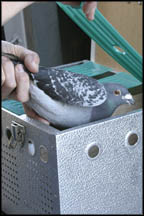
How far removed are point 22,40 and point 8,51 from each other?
63 cm

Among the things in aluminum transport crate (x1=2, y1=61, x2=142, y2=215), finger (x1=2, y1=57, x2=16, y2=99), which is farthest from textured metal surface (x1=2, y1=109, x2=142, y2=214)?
finger (x1=2, y1=57, x2=16, y2=99)

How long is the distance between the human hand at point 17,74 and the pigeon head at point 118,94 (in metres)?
0.20

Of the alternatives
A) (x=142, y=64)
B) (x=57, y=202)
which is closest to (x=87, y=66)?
(x=142, y=64)

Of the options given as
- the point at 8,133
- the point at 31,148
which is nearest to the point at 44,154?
the point at 31,148

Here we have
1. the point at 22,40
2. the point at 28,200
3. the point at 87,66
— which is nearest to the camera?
the point at 28,200

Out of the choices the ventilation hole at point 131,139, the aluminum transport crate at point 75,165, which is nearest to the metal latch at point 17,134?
the aluminum transport crate at point 75,165

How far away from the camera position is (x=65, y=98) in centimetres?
61

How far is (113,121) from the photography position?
25.3 inches

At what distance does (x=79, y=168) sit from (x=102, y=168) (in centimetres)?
6

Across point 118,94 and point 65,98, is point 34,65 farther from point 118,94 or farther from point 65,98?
point 118,94

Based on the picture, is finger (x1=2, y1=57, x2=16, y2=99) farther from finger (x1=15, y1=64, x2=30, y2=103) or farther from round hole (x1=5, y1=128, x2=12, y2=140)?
round hole (x1=5, y1=128, x2=12, y2=140)

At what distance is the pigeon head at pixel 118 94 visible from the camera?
0.71m

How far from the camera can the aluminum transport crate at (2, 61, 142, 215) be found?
60 cm

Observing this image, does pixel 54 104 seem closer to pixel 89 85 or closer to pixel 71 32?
pixel 89 85
